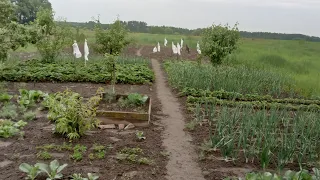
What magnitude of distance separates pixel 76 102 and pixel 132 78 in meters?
6.40

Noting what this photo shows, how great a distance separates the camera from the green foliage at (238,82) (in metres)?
10.3

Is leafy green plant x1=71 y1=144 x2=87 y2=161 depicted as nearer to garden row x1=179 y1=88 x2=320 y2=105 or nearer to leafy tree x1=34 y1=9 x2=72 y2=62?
garden row x1=179 y1=88 x2=320 y2=105

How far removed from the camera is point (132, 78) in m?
11.9

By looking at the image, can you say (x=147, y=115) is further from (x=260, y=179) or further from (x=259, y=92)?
(x=259, y=92)

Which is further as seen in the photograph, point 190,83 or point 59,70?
point 59,70

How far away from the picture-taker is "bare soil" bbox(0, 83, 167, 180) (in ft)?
14.4

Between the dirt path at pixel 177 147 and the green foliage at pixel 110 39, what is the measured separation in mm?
5445

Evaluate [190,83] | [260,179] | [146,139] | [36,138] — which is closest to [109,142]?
[146,139]

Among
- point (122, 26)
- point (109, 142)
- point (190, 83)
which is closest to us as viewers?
point (109, 142)

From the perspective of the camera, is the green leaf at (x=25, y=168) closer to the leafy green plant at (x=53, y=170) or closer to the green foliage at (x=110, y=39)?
the leafy green plant at (x=53, y=170)

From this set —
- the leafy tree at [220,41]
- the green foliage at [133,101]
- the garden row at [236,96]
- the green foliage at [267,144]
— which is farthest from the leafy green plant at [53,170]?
the leafy tree at [220,41]

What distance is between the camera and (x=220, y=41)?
1140cm

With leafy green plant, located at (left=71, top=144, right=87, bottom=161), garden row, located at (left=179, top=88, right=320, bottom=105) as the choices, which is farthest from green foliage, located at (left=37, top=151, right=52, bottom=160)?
garden row, located at (left=179, top=88, right=320, bottom=105)

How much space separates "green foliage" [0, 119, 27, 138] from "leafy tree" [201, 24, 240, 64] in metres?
6.90
